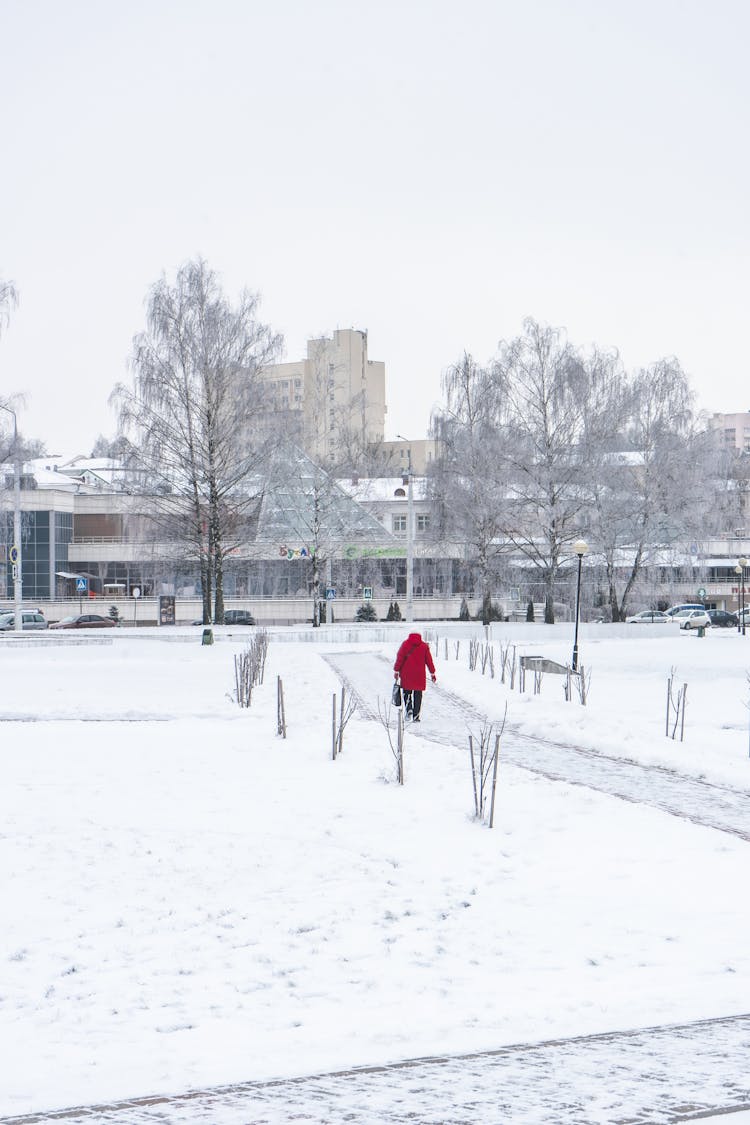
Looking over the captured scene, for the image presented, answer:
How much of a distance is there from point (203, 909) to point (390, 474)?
85650 mm

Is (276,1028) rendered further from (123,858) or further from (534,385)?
(534,385)

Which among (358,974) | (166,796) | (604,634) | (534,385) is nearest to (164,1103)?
(358,974)

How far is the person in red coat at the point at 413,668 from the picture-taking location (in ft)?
59.8

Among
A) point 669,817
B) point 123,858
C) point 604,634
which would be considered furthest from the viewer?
point 604,634

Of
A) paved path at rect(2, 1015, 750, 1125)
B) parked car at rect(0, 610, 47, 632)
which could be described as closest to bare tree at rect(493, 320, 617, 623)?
parked car at rect(0, 610, 47, 632)

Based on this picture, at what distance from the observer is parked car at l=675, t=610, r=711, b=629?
2405 inches

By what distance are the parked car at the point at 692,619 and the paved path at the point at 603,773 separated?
4159 centimetres

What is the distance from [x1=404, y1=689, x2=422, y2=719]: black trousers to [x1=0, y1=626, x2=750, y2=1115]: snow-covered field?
2.83m

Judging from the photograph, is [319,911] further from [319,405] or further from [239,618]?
[239,618]

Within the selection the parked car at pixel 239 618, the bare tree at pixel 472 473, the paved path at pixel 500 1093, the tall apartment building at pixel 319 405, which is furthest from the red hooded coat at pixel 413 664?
the parked car at pixel 239 618

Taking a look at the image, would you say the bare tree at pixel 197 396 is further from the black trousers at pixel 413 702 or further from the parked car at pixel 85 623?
the black trousers at pixel 413 702

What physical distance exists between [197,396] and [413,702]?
28770 millimetres

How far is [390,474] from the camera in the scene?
9331 centimetres

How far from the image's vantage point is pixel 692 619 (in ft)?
204
